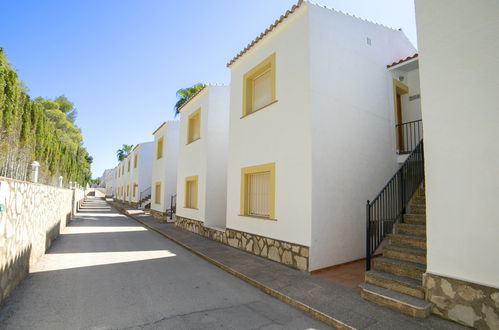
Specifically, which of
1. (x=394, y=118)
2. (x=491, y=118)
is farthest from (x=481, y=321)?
(x=394, y=118)

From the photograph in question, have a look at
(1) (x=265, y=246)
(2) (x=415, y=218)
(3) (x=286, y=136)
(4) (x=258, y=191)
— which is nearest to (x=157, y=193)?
(4) (x=258, y=191)

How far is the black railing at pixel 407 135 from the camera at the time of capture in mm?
8281

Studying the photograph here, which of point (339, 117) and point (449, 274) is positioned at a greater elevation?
point (339, 117)

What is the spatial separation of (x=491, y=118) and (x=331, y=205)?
348cm

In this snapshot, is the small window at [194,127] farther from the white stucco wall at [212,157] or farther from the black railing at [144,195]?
the black railing at [144,195]

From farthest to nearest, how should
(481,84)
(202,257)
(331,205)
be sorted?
(202,257)
(331,205)
(481,84)

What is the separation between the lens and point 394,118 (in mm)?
8383

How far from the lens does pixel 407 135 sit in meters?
8.53

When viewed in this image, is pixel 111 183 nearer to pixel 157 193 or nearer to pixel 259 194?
pixel 157 193

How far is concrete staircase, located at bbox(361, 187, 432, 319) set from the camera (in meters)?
3.83

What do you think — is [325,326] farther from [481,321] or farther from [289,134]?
[289,134]

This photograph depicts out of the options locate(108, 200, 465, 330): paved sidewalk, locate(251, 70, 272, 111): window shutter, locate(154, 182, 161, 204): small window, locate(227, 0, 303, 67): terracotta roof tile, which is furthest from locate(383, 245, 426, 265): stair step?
locate(154, 182, 161, 204): small window

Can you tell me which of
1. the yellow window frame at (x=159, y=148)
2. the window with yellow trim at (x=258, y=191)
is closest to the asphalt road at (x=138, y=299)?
the window with yellow trim at (x=258, y=191)

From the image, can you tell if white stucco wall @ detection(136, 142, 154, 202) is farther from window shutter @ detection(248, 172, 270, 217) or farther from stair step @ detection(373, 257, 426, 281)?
stair step @ detection(373, 257, 426, 281)
